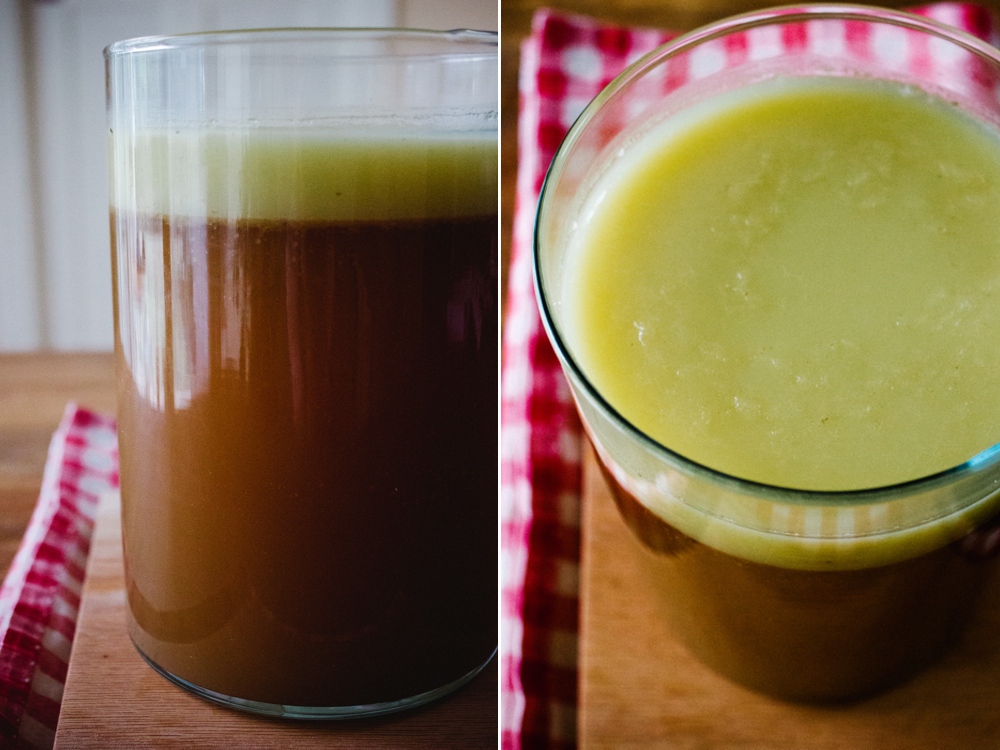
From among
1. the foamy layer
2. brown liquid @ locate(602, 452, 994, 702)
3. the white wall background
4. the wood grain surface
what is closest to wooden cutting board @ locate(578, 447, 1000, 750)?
brown liquid @ locate(602, 452, 994, 702)

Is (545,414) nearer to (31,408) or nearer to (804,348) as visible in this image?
(804,348)

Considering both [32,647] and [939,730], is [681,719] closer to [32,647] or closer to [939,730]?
[939,730]

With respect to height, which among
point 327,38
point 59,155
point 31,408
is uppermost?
point 327,38

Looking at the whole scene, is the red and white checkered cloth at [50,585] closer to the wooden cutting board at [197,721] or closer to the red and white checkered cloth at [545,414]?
the wooden cutting board at [197,721]

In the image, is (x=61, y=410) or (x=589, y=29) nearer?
(x=589, y=29)

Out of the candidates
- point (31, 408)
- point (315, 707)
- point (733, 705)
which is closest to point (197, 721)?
point (315, 707)

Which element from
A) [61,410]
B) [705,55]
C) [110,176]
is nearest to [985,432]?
[705,55]

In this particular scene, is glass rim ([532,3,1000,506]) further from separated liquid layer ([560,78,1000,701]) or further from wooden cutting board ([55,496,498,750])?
wooden cutting board ([55,496,498,750])
